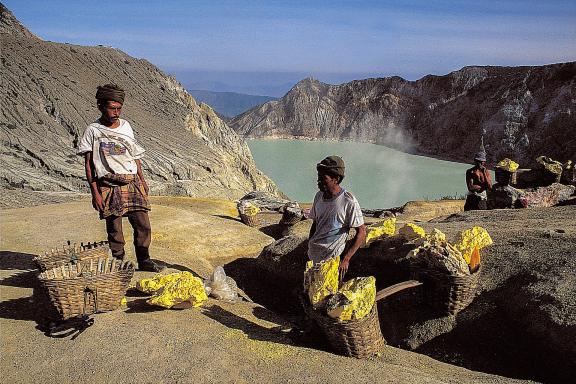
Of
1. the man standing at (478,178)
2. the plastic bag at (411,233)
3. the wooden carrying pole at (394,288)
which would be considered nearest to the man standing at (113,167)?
the wooden carrying pole at (394,288)

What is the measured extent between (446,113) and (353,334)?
67.1 metres

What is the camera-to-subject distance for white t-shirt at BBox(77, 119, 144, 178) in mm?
5695

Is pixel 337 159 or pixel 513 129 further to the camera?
pixel 513 129

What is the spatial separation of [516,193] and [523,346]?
870cm

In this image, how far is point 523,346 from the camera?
5.14m

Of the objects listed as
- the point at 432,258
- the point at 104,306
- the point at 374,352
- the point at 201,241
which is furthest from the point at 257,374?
the point at 201,241

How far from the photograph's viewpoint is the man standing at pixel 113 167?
5.66 m

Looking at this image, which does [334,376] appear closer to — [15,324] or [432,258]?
[432,258]

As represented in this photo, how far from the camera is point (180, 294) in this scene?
542 centimetres

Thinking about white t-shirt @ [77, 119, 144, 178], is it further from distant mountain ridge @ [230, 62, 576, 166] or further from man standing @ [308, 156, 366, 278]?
distant mountain ridge @ [230, 62, 576, 166]

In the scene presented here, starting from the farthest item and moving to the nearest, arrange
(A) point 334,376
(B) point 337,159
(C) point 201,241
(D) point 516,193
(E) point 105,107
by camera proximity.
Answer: (D) point 516,193 < (C) point 201,241 < (E) point 105,107 < (B) point 337,159 < (A) point 334,376

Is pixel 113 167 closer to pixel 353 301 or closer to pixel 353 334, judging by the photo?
pixel 353 301

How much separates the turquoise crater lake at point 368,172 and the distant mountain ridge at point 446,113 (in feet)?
12.8

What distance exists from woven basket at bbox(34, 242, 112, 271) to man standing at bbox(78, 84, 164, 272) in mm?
236
